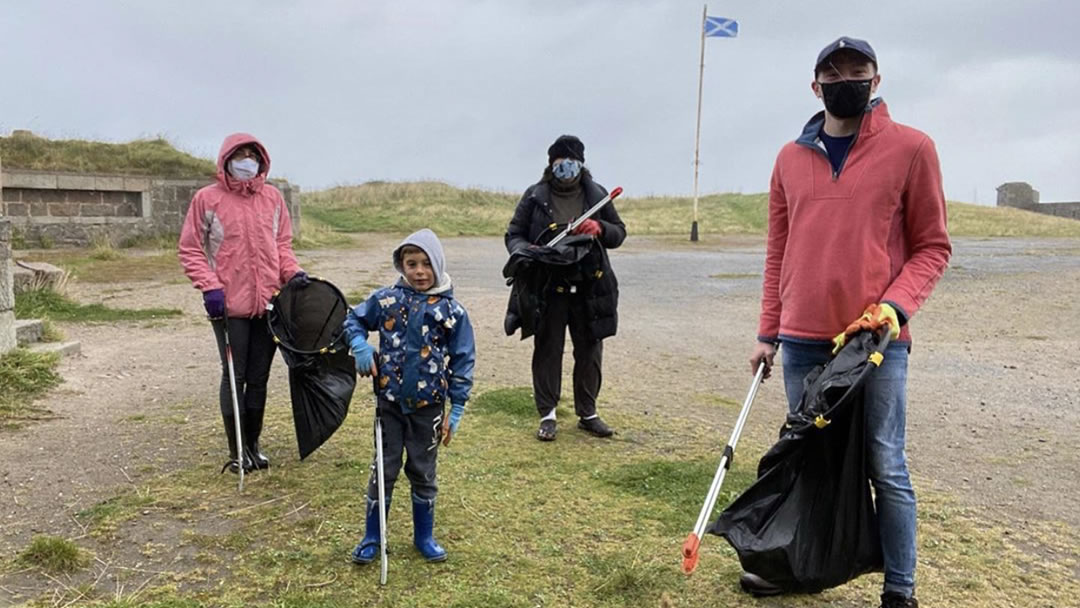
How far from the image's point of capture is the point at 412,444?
391 cm

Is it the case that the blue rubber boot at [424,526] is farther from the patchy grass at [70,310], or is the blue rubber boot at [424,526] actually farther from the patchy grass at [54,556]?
the patchy grass at [70,310]

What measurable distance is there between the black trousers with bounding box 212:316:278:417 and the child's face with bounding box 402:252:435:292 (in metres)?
1.61

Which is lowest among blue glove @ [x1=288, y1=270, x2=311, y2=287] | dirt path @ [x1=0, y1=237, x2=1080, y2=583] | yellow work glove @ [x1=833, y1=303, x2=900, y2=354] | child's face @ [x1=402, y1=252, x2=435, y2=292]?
dirt path @ [x1=0, y1=237, x2=1080, y2=583]

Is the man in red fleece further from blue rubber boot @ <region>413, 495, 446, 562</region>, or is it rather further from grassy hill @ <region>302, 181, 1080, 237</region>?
grassy hill @ <region>302, 181, 1080, 237</region>

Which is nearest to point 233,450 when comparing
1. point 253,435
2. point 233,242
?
point 253,435

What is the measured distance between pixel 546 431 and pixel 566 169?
5.63 feet

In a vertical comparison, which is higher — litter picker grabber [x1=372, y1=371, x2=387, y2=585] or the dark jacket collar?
the dark jacket collar

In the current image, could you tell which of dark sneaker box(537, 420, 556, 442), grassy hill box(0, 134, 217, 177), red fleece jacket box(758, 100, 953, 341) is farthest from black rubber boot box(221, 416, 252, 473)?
grassy hill box(0, 134, 217, 177)

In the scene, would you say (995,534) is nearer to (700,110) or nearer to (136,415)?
(136,415)

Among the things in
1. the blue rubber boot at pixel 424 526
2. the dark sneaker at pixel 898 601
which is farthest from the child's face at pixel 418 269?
the dark sneaker at pixel 898 601

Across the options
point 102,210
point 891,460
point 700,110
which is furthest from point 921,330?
point 700,110

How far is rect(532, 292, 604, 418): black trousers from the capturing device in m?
5.93

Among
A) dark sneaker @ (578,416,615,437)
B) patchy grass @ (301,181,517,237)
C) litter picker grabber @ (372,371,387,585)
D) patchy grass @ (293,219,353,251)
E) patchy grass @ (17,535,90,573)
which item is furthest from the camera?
patchy grass @ (301,181,517,237)

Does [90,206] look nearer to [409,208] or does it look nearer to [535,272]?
[535,272]
